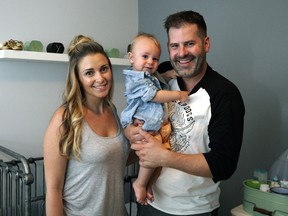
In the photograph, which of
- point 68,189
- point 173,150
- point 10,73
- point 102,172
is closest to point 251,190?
point 173,150

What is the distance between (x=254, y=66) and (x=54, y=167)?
149cm

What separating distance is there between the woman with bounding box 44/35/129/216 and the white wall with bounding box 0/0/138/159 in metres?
1.08

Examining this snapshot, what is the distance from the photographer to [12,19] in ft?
7.35

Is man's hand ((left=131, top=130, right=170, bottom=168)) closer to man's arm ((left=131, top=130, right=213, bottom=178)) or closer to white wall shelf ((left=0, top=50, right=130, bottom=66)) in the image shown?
man's arm ((left=131, top=130, right=213, bottom=178))

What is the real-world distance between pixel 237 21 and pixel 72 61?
1330 millimetres

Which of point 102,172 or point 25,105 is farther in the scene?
point 25,105

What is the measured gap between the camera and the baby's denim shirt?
136 cm

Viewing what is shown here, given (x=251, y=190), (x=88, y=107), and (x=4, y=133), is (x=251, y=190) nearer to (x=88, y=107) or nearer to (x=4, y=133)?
(x=88, y=107)

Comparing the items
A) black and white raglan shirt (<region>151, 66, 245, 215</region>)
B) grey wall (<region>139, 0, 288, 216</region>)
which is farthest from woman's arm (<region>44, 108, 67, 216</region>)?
grey wall (<region>139, 0, 288, 216</region>)

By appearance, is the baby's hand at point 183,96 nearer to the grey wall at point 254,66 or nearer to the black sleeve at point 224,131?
the black sleeve at point 224,131

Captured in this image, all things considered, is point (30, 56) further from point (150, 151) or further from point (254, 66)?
point (254, 66)

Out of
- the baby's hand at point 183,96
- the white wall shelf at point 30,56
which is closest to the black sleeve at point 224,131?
the baby's hand at point 183,96

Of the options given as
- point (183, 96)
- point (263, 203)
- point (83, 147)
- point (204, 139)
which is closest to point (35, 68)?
point (83, 147)

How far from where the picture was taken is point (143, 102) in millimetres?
1410
